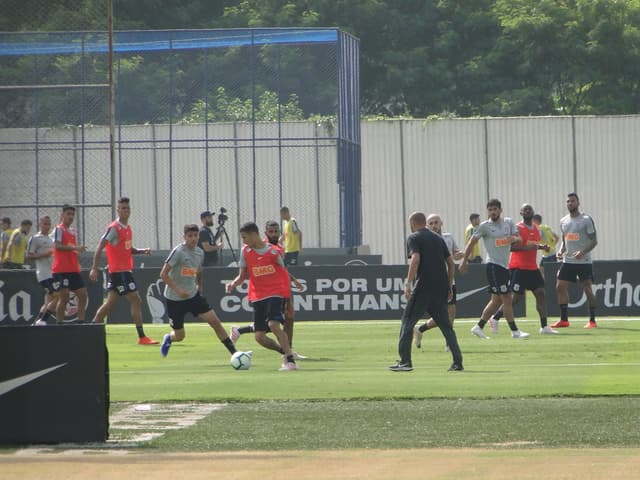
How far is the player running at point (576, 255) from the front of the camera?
2417cm

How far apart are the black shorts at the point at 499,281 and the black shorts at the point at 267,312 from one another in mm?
5672

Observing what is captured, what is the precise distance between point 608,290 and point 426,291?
1129cm

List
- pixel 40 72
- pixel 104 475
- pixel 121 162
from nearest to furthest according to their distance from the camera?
pixel 104 475, pixel 40 72, pixel 121 162

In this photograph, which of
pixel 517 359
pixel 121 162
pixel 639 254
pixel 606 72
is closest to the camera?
pixel 517 359

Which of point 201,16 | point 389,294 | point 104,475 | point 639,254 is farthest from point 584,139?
point 104,475

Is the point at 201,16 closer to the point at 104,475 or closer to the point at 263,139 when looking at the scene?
the point at 263,139

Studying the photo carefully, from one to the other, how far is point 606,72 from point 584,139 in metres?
10.5

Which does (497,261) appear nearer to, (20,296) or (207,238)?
(20,296)

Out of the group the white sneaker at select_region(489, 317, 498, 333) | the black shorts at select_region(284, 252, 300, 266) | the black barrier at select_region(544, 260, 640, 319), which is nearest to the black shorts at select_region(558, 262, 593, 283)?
the white sneaker at select_region(489, 317, 498, 333)

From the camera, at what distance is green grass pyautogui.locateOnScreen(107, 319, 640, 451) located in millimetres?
11398

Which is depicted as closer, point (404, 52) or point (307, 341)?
point (307, 341)

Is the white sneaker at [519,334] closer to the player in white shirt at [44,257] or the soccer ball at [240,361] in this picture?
the soccer ball at [240,361]

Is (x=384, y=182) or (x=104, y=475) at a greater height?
(x=384, y=182)

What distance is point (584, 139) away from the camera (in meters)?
40.9
